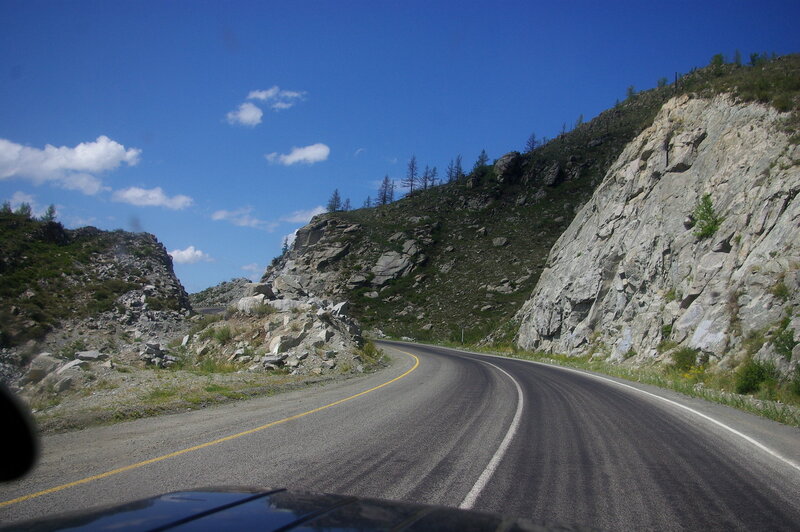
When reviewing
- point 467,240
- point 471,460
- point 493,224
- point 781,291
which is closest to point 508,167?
point 493,224

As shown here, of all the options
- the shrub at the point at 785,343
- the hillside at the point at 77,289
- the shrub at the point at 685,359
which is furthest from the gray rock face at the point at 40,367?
the shrub at the point at 785,343

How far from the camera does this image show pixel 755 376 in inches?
548

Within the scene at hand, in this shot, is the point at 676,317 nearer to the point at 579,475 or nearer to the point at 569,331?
the point at 569,331

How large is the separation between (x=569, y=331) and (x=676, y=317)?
10.5 metres

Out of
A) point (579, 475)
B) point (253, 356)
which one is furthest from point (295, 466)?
point (253, 356)

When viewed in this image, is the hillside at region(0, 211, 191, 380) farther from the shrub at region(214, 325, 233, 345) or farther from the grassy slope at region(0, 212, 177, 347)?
the shrub at region(214, 325, 233, 345)

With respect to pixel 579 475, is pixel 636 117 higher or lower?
higher

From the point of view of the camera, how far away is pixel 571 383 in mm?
16234

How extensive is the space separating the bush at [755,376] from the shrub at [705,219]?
11.3m

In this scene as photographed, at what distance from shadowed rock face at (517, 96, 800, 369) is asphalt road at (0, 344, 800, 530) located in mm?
9394

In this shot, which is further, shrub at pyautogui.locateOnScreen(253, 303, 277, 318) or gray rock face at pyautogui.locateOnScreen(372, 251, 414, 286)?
gray rock face at pyautogui.locateOnScreen(372, 251, 414, 286)

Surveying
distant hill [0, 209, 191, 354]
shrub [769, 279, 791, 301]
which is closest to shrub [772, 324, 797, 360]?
shrub [769, 279, 791, 301]

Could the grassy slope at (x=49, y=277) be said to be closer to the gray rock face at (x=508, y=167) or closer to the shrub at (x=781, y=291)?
the shrub at (x=781, y=291)

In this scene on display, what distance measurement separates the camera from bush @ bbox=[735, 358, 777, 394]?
13748 mm
